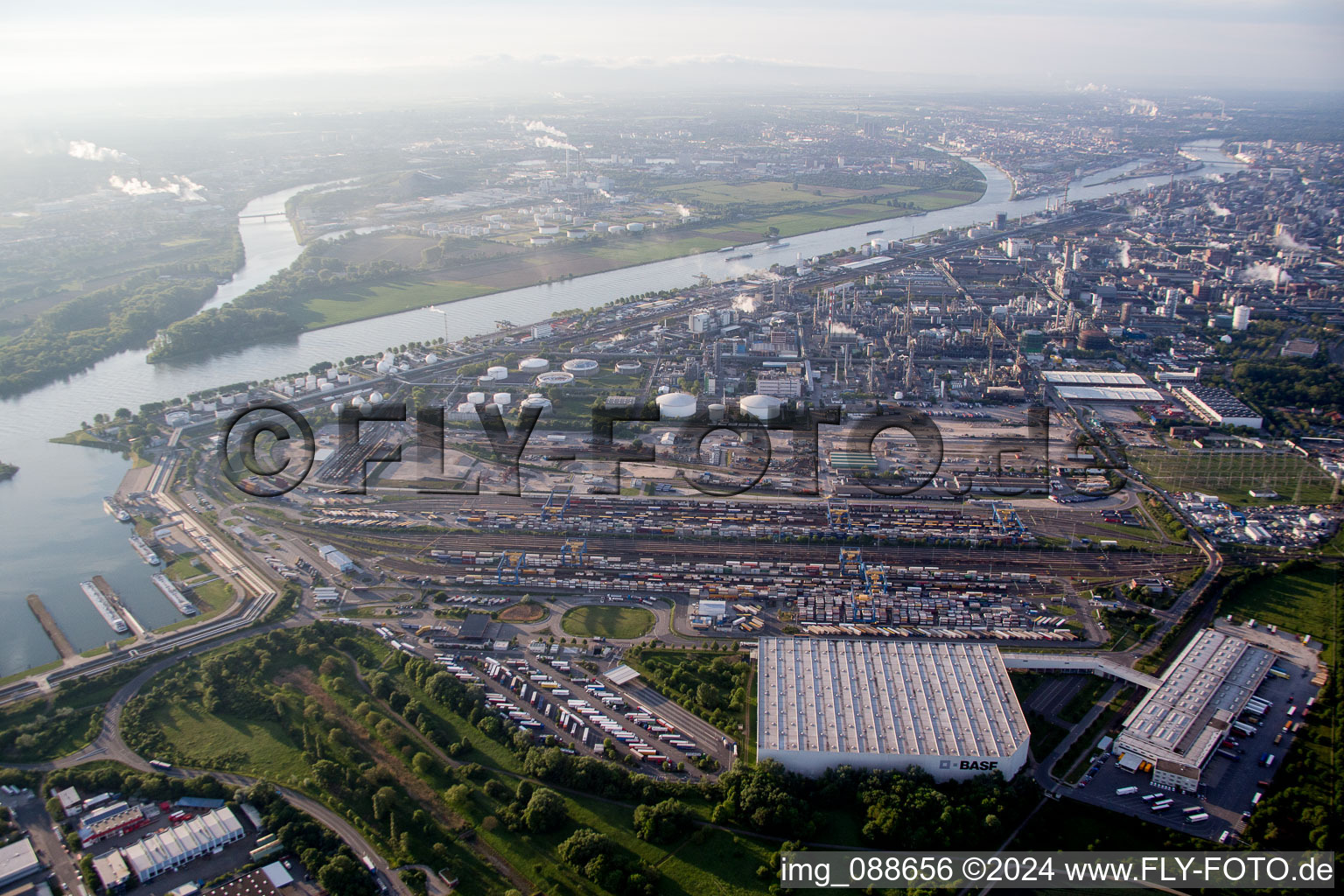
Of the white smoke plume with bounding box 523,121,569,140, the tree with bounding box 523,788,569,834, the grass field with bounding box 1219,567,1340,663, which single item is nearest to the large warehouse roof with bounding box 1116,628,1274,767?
the grass field with bounding box 1219,567,1340,663

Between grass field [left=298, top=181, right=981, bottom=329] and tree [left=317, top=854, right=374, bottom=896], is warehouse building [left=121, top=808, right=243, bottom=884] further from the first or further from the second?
grass field [left=298, top=181, right=981, bottom=329]

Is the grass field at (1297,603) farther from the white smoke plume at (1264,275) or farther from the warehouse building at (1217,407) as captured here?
the white smoke plume at (1264,275)

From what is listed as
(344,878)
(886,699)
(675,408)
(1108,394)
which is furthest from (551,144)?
(344,878)

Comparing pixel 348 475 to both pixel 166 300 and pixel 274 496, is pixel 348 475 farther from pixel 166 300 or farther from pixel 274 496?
pixel 166 300

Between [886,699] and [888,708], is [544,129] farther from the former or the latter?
[888,708]

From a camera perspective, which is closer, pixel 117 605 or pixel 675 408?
pixel 117 605

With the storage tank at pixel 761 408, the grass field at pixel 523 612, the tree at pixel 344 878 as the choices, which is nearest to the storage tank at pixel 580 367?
the storage tank at pixel 761 408

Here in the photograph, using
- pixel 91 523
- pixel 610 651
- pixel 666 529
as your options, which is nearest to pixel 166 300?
pixel 91 523

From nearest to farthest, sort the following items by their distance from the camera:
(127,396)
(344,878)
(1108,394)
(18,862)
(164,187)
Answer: (344,878), (18,862), (1108,394), (127,396), (164,187)
